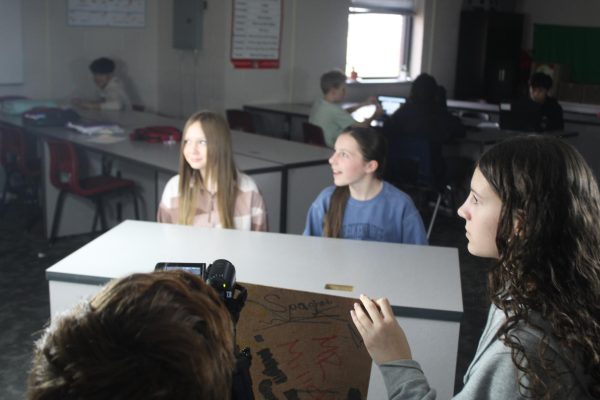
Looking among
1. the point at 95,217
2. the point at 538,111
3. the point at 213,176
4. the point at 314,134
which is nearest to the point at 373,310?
the point at 213,176

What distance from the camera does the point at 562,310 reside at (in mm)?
1087

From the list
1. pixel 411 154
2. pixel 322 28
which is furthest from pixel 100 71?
pixel 411 154

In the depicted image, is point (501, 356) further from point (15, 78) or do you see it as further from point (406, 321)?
point (15, 78)

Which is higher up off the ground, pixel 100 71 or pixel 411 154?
pixel 100 71

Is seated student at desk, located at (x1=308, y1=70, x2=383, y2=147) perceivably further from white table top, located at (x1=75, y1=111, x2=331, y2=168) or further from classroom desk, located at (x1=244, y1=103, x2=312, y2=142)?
classroom desk, located at (x1=244, y1=103, x2=312, y2=142)

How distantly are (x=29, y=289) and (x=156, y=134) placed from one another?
4.07 feet

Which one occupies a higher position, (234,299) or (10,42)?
(10,42)

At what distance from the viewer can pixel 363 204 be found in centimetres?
262

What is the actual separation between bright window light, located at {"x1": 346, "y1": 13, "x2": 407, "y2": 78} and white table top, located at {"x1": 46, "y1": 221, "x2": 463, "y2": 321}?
5.55 meters

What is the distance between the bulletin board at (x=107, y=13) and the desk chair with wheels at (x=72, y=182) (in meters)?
2.13

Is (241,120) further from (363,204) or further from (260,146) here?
(363,204)

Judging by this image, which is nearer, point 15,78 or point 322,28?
point 15,78

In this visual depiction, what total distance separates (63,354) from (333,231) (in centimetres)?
197

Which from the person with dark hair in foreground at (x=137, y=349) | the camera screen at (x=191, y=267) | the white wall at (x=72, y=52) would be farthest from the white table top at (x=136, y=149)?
the person with dark hair in foreground at (x=137, y=349)
